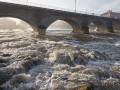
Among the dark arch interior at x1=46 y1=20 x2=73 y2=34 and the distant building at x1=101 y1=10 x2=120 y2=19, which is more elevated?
the distant building at x1=101 y1=10 x2=120 y2=19

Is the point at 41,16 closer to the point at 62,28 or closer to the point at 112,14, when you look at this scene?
the point at 112,14

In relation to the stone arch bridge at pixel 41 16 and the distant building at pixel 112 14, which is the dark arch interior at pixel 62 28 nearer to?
the stone arch bridge at pixel 41 16

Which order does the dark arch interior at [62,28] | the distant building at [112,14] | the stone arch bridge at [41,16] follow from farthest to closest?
the distant building at [112,14]
the dark arch interior at [62,28]
the stone arch bridge at [41,16]

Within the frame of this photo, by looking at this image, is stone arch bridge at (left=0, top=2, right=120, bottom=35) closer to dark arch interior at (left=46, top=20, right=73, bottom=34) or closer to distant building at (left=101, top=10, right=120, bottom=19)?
dark arch interior at (left=46, top=20, right=73, bottom=34)

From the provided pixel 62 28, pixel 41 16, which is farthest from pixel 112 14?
pixel 41 16

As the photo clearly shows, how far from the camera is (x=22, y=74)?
41.6 ft

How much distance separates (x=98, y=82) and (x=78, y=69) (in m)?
2.62

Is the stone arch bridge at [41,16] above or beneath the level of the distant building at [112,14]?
beneath

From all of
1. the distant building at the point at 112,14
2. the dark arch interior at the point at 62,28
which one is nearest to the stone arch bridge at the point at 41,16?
the dark arch interior at the point at 62,28

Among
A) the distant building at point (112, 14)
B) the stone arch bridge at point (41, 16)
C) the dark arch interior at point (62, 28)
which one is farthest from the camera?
the distant building at point (112, 14)

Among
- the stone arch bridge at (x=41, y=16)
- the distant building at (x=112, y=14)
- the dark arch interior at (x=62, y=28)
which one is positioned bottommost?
the dark arch interior at (x=62, y=28)

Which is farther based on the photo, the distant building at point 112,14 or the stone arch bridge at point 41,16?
the distant building at point 112,14

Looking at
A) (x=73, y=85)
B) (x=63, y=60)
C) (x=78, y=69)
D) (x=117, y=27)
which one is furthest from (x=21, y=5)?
(x=117, y=27)

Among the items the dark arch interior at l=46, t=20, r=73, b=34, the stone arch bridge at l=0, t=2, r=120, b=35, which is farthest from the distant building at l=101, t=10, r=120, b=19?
the stone arch bridge at l=0, t=2, r=120, b=35
